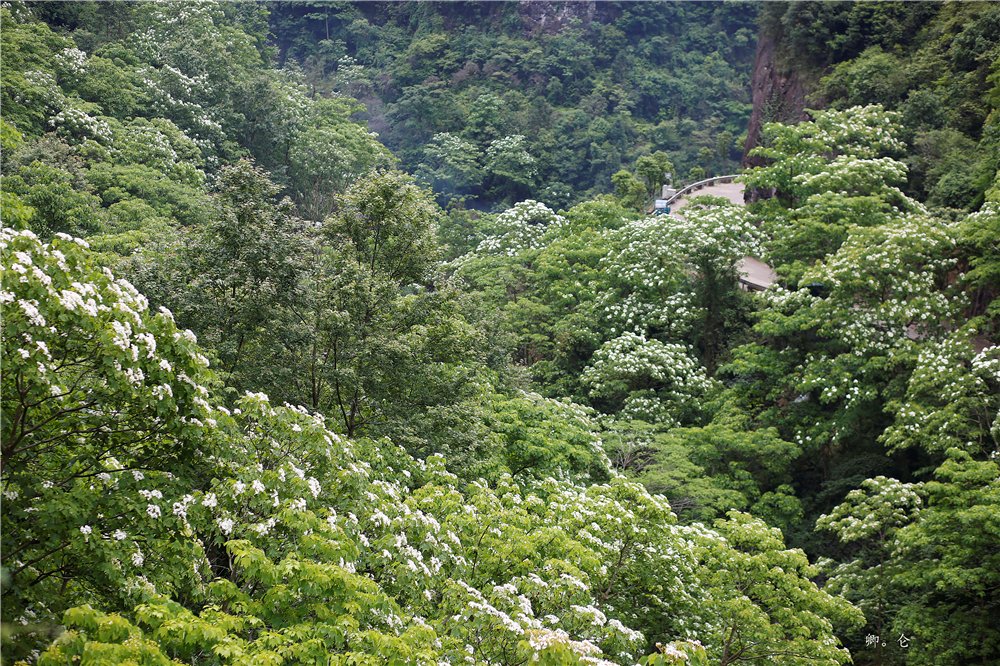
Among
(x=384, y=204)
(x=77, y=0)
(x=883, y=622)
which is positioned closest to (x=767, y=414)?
(x=883, y=622)

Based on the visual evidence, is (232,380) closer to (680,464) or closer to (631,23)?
(680,464)

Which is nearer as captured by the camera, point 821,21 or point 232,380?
point 232,380

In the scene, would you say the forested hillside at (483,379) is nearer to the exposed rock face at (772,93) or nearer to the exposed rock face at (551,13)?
the exposed rock face at (772,93)

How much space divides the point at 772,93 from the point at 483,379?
1055 inches

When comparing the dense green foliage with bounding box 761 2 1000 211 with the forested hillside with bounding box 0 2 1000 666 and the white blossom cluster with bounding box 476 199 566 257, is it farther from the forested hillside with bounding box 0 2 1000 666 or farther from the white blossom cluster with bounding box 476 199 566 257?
the white blossom cluster with bounding box 476 199 566 257

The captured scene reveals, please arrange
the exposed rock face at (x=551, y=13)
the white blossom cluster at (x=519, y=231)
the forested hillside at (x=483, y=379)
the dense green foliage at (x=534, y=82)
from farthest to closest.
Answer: the exposed rock face at (x=551, y=13) < the dense green foliage at (x=534, y=82) < the white blossom cluster at (x=519, y=231) < the forested hillside at (x=483, y=379)

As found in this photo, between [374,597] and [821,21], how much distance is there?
3440 centimetres

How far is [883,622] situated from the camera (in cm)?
1767

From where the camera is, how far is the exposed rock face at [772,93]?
37.6 meters

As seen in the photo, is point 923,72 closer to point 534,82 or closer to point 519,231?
point 519,231

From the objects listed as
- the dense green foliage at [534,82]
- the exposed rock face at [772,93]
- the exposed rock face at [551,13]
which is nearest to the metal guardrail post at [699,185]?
the exposed rock face at [772,93]

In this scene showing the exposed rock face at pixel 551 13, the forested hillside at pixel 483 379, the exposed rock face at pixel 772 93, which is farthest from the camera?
the exposed rock face at pixel 551 13

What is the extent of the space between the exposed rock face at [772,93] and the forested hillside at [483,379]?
381mm

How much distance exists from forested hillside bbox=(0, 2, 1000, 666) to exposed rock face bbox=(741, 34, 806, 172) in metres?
0.38
